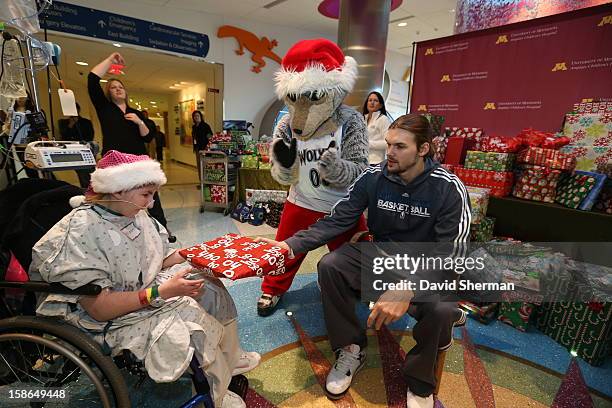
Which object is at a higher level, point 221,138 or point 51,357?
point 221,138

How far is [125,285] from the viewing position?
1104 millimetres

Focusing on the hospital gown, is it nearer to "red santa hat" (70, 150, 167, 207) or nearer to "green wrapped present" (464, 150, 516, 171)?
"red santa hat" (70, 150, 167, 207)

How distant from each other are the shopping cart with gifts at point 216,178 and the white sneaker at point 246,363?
10.2 feet

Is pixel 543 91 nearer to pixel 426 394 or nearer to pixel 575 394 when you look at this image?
pixel 575 394

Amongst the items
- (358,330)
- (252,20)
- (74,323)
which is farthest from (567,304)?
(252,20)

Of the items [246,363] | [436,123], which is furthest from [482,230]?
[246,363]

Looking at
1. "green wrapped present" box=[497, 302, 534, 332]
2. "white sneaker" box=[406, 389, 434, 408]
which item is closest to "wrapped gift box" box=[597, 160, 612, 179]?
"green wrapped present" box=[497, 302, 534, 332]

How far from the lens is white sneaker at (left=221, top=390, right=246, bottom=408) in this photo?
49.8 inches

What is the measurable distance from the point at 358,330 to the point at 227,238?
758mm

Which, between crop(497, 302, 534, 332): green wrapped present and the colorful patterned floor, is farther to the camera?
crop(497, 302, 534, 332): green wrapped present

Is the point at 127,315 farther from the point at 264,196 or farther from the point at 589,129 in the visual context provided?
the point at 264,196

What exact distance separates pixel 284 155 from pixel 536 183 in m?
1.76

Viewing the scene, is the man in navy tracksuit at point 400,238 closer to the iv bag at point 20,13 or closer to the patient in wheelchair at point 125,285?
the patient in wheelchair at point 125,285

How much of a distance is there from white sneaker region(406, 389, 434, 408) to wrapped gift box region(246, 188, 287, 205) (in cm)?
297
